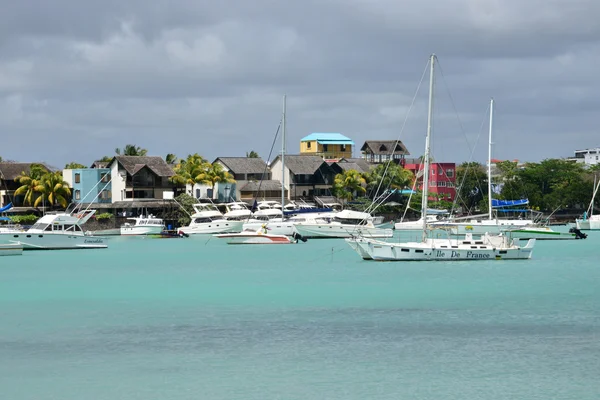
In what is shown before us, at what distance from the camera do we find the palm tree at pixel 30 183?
117 metres

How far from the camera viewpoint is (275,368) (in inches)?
1260

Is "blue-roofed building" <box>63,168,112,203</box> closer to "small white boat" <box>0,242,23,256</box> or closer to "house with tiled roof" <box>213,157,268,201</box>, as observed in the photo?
"house with tiled roof" <box>213,157,268,201</box>

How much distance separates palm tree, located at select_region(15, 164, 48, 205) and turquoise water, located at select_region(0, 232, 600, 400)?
2150 inches

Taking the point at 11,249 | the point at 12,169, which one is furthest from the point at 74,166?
the point at 11,249

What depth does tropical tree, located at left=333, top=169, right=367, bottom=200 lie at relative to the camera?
13250 cm

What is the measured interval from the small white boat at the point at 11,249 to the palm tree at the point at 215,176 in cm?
4726

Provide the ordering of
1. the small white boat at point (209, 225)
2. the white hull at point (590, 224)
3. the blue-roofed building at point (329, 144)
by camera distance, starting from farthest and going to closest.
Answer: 1. the blue-roofed building at point (329, 144)
2. the white hull at point (590, 224)
3. the small white boat at point (209, 225)

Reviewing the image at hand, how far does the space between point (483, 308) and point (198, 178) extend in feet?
259

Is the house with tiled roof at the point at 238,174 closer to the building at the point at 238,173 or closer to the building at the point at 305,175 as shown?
the building at the point at 238,173

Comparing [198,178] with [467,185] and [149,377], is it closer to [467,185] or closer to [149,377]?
[467,185]

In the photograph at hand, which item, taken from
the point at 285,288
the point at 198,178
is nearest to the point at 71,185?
the point at 198,178

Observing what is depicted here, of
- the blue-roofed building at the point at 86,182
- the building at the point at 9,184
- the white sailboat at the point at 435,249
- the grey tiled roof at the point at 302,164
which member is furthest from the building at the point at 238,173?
the white sailboat at the point at 435,249

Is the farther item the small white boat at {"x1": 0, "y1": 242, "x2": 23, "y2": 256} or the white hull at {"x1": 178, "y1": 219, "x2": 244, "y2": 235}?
the white hull at {"x1": 178, "y1": 219, "x2": 244, "y2": 235}

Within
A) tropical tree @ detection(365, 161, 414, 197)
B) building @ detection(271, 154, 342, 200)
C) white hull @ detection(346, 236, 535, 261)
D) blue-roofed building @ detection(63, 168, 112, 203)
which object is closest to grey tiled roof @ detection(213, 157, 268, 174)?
building @ detection(271, 154, 342, 200)
